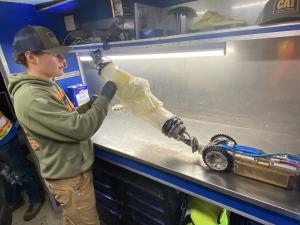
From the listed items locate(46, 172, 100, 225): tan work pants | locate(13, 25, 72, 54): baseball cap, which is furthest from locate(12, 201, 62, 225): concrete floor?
locate(13, 25, 72, 54): baseball cap

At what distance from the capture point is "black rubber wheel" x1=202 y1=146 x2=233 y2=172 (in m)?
1.04

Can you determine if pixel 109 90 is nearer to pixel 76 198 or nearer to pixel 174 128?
pixel 174 128

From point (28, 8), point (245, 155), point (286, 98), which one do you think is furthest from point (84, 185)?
point (28, 8)

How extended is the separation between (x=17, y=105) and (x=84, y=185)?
64 cm

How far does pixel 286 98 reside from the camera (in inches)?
53.7

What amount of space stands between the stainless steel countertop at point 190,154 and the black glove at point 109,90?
1.30ft

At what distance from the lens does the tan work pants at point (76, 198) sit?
1.33 metres

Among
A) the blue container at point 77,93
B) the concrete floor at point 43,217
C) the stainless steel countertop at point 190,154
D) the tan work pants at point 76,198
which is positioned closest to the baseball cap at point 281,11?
the stainless steel countertop at point 190,154

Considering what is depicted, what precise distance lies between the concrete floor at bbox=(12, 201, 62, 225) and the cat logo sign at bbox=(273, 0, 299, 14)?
2.47 metres

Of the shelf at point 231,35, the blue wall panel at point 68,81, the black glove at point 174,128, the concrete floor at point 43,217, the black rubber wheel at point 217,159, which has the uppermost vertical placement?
the shelf at point 231,35

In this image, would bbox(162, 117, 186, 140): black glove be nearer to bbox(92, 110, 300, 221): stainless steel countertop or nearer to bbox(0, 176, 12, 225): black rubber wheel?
bbox(92, 110, 300, 221): stainless steel countertop

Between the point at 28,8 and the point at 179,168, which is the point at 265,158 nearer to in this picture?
the point at 179,168

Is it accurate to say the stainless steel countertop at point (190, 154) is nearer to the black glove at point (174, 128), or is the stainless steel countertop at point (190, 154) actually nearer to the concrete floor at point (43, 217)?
the black glove at point (174, 128)

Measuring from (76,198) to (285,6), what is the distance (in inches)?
60.6
